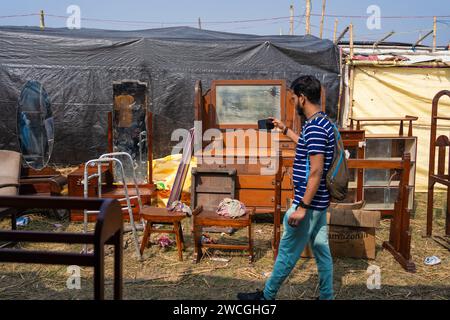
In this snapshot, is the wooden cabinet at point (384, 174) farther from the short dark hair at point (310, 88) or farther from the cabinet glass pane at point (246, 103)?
the short dark hair at point (310, 88)

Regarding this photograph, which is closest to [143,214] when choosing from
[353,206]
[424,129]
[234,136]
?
[234,136]

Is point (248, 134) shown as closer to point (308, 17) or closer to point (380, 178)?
point (380, 178)

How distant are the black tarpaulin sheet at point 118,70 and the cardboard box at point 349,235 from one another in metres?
3.74

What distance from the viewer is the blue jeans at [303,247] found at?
300cm

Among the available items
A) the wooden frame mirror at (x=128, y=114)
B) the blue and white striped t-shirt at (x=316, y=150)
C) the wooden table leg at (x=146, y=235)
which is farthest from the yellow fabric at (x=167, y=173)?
the blue and white striped t-shirt at (x=316, y=150)

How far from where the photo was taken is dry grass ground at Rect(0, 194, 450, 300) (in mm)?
3736

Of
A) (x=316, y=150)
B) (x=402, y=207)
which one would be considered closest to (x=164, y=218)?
(x=316, y=150)

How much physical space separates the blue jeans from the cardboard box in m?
→ 1.41

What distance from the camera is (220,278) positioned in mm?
4066

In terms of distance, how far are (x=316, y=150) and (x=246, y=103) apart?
3.25 metres

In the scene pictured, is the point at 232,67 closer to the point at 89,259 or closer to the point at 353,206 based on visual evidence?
the point at 353,206

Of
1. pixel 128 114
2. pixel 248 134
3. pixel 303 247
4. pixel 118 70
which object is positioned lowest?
pixel 303 247

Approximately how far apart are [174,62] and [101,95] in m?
1.42

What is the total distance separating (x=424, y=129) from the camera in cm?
772
